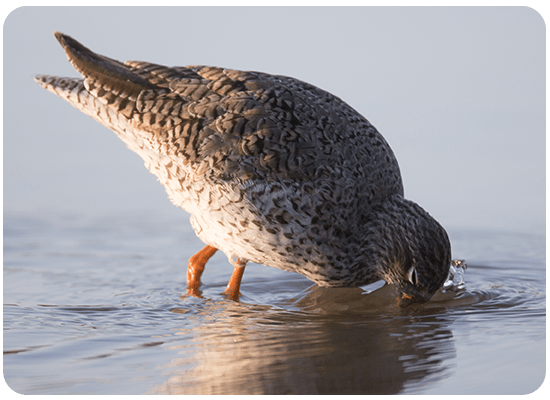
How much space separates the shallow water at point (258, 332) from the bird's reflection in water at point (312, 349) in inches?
0.6

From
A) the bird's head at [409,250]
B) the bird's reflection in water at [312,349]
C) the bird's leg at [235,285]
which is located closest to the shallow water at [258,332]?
the bird's reflection in water at [312,349]

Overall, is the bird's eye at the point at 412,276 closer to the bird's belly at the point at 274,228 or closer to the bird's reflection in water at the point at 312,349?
the bird's reflection in water at the point at 312,349

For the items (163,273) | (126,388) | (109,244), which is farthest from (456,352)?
(109,244)

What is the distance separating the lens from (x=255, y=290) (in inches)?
317

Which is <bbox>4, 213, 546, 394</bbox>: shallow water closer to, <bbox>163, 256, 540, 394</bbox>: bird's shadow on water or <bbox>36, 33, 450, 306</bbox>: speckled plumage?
<bbox>163, 256, 540, 394</bbox>: bird's shadow on water

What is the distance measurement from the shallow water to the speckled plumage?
Result: 66 centimetres

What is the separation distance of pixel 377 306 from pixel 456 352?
1640 mm

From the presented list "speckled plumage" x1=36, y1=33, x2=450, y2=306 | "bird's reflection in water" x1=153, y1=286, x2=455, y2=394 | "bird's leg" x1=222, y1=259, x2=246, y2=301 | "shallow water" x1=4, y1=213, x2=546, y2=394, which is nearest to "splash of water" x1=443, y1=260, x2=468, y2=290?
"shallow water" x1=4, y1=213, x2=546, y2=394

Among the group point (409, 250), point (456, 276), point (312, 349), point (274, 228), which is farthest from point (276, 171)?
point (456, 276)

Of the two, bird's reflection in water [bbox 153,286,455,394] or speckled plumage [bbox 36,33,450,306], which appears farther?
speckled plumage [bbox 36,33,450,306]

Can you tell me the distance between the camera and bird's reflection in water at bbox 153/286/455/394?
5.02 meters

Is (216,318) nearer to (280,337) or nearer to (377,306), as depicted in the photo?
(280,337)

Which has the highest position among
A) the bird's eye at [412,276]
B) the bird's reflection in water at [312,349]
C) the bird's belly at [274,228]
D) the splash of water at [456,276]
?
the bird's belly at [274,228]

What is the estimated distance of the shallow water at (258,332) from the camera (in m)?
5.07
